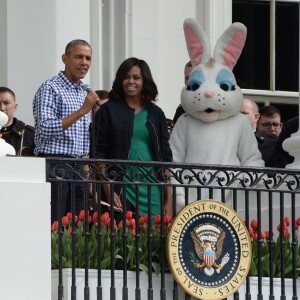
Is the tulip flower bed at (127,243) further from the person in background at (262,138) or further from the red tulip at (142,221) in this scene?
the person in background at (262,138)

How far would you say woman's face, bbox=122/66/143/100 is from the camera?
17891 mm

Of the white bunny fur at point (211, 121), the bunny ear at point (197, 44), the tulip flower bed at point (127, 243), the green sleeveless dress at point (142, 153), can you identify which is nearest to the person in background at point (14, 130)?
the green sleeveless dress at point (142, 153)

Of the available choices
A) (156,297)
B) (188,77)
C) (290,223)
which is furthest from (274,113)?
(156,297)

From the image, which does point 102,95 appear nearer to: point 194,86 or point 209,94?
point 194,86

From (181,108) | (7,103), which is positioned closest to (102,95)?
(7,103)

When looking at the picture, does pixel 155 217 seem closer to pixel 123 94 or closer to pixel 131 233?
pixel 131 233

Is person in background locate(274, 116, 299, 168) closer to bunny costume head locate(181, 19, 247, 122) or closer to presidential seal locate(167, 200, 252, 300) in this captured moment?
bunny costume head locate(181, 19, 247, 122)

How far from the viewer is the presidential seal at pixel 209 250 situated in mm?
16234

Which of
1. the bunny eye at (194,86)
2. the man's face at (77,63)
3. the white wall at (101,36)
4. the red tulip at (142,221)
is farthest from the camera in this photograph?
the white wall at (101,36)

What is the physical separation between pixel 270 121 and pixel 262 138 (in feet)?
3.65

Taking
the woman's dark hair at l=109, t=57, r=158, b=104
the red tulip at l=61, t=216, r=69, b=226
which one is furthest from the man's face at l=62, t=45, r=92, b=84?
the red tulip at l=61, t=216, r=69, b=226

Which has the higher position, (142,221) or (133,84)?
(133,84)

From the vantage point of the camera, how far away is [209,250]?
16.3m

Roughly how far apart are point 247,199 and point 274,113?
3.75 metres
